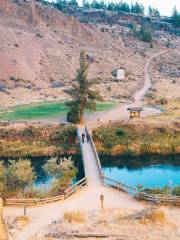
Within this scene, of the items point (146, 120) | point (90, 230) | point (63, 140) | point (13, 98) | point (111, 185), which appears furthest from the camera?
point (13, 98)

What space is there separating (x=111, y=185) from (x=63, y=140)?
71.8ft

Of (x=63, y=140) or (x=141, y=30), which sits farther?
(x=141, y=30)

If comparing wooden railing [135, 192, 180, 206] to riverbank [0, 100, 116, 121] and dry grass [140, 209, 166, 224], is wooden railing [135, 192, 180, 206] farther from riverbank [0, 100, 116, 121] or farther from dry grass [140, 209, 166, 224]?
riverbank [0, 100, 116, 121]

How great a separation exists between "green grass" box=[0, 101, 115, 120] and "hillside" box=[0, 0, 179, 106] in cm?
469

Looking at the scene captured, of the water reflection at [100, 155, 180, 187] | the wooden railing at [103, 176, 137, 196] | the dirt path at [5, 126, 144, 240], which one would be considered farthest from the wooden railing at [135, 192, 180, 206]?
the water reflection at [100, 155, 180, 187]

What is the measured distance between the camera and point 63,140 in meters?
59.5

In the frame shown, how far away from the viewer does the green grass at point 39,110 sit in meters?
71.0

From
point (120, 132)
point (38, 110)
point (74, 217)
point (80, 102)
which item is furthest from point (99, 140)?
point (74, 217)

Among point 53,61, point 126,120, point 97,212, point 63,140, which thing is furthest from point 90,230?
point 53,61

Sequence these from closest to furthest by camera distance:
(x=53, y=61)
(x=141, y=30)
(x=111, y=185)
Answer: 1. (x=111, y=185)
2. (x=53, y=61)
3. (x=141, y=30)

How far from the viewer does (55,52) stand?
112312 millimetres

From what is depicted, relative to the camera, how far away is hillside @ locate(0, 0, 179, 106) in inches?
3652

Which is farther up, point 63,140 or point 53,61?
point 53,61

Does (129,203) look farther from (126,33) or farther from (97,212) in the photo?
(126,33)
